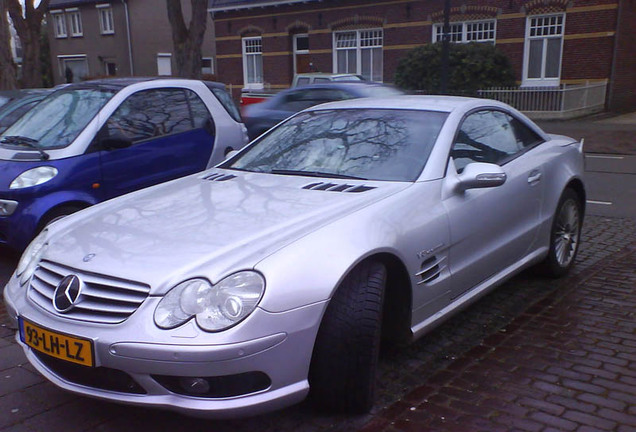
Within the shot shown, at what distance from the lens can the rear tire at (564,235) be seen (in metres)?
5.09

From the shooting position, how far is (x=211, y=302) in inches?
104

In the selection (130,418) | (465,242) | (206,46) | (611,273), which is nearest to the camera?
(130,418)

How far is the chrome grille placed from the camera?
270cm

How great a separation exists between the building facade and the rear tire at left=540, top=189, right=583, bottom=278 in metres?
33.2

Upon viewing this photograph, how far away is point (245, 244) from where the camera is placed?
9.53 feet

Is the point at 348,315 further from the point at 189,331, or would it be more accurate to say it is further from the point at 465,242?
the point at 465,242

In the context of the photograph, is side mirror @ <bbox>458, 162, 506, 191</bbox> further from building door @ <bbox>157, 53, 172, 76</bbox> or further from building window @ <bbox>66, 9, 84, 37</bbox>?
building window @ <bbox>66, 9, 84, 37</bbox>

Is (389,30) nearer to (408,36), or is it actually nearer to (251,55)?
(408,36)

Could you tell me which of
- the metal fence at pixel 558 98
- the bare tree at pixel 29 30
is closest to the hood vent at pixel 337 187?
the bare tree at pixel 29 30

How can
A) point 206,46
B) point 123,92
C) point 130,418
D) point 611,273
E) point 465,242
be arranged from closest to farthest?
point 130,418, point 465,242, point 611,273, point 123,92, point 206,46

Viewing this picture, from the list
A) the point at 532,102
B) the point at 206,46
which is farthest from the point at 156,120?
the point at 206,46

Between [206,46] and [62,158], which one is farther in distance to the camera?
[206,46]

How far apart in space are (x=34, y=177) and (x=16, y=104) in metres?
4.37

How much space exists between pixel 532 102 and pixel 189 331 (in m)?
19.6
